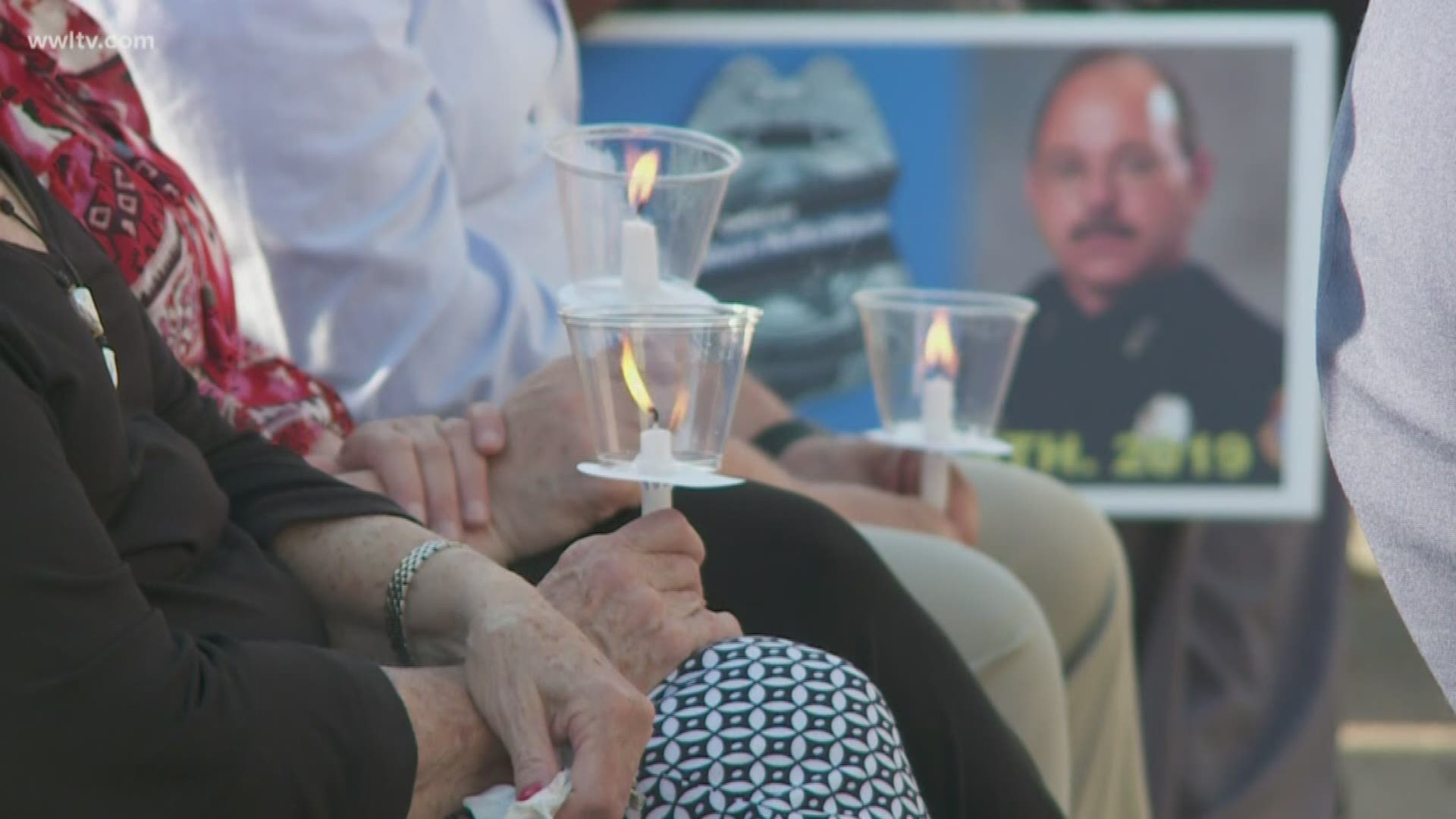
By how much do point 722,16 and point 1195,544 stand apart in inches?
48.1

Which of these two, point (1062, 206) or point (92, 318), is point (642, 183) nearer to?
point (92, 318)

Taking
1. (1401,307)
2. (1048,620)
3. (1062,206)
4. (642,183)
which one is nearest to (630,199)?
(642,183)

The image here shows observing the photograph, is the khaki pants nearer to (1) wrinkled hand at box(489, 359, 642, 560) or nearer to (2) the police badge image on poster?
(1) wrinkled hand at box(489, 359, 642, 560)

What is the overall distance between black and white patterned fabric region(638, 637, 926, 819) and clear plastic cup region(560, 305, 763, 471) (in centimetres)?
16

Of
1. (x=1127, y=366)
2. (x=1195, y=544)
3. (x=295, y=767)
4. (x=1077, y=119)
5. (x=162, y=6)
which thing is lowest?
(x=1195, y=544)

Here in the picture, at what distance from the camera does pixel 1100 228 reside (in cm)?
315

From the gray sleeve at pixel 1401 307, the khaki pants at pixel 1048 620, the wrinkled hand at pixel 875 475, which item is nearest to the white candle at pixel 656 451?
the gray sleeve at pixel 1401 307

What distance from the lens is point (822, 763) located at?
4.40 ft

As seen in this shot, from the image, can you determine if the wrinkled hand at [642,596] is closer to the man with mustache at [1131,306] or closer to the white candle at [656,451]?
the white candle at [656,451]

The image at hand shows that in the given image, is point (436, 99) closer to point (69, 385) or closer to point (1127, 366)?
point (69, 385)

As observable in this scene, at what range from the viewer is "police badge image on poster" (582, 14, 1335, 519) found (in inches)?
122

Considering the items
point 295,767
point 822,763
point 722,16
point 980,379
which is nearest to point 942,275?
point 722,16

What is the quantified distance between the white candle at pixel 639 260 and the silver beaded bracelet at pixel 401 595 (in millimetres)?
274

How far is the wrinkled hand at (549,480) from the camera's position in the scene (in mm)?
1697
